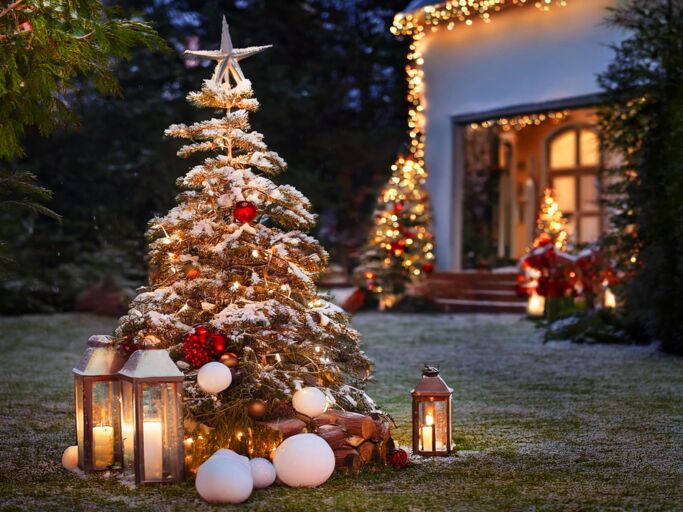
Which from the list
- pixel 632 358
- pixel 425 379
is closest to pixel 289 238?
pixel 425 379

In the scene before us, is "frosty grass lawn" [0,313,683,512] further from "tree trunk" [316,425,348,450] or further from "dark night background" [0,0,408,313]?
"dark night background" [0,0,408,313]

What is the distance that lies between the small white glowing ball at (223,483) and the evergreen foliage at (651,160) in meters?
7.62

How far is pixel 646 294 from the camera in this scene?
40.2 ft

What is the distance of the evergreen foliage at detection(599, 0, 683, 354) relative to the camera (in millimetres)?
11945

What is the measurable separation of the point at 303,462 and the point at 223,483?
54cm

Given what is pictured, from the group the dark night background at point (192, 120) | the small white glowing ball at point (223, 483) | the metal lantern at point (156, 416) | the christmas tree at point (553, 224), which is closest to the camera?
the small white glowing ball at point (223, 483)

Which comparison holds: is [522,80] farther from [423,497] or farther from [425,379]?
[423,497]

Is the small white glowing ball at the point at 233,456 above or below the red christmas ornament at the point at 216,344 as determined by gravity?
below

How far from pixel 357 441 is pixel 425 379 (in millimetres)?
668

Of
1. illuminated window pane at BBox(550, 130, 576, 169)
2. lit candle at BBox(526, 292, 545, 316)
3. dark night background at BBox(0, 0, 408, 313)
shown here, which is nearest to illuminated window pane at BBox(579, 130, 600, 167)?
illuminated window pane at BBox(550, 130, 576, 169)

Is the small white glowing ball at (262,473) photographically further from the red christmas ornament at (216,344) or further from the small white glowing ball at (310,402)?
the red christmas ornament at (216,344)

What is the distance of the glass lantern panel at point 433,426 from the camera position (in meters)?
6.39

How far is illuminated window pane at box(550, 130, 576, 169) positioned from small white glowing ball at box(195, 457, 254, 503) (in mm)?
18602

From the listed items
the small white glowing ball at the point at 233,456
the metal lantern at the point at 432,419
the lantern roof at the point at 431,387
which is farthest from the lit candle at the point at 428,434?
the small white glowing ball at the point at 233,456
